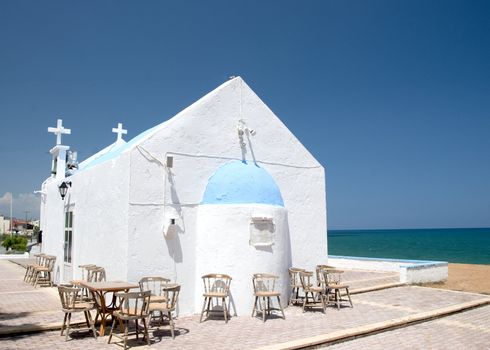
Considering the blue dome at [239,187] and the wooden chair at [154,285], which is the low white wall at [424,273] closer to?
the blue dome at [239,187]

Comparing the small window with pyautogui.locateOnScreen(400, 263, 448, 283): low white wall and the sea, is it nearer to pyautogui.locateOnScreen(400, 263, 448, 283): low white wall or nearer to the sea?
pyautogui.locateOnScreen(400, 263, 448, 283): low white wall

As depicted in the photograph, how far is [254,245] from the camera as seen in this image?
10523mm

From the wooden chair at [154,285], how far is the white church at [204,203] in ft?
0.76

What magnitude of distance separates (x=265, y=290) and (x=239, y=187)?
8.85 ft

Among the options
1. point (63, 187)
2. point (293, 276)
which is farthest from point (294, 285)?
point (63, 187)

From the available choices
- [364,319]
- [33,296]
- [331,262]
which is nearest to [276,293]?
[364,319]

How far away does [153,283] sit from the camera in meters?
9.78

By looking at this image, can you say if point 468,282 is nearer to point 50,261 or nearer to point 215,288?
point 215,288

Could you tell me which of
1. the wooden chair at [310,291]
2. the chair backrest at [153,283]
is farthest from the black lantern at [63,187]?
the wooden chair at [310,291]

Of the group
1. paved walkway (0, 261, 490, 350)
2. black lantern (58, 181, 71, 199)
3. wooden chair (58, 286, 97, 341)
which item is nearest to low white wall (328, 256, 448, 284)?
paved walkway (0, 261, 490, 350)

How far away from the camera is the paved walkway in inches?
307

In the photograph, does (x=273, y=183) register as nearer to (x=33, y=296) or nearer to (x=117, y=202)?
(x=117, y=202)

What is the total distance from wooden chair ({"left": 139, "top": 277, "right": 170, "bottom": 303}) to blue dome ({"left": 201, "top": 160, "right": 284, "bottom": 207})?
7.39 feet

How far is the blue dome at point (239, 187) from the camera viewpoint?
10.7m
